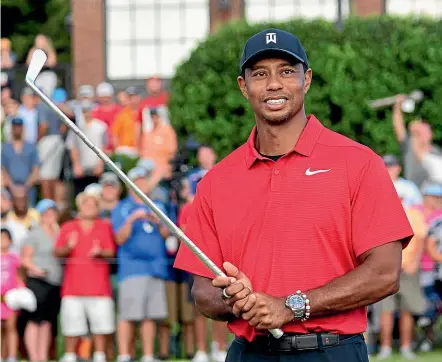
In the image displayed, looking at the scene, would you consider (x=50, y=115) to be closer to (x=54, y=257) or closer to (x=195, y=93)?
(x=195, y=93)

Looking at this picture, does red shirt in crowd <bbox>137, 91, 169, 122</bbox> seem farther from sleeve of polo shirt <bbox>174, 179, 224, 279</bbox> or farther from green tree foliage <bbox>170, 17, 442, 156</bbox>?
sleeve of polo shirt <bbox>174, 179, 224, 279</bbox>

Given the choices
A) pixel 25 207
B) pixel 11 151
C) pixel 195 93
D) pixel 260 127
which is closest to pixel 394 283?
pixel 260 127

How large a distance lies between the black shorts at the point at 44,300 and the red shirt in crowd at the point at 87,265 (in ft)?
0.60

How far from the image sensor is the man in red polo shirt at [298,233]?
15.7ft

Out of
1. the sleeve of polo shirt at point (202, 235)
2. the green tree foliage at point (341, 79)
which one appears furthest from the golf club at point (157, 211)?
the green tree foliage at point (341, 79)

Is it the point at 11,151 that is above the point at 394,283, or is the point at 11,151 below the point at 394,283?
above

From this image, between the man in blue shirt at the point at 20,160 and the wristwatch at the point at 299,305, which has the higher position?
the man in blue shirt at the point at 20,160

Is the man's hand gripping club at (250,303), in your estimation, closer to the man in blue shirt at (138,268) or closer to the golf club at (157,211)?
the golf club at (157,211)

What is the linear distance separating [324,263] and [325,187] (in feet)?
0.90

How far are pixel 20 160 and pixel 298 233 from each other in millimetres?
Result: 10099

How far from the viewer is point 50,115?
15305mm

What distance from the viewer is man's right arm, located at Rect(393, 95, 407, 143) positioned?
48.5 feet

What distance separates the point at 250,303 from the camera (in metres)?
4.67

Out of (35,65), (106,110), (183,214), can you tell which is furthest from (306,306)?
(106,110)
